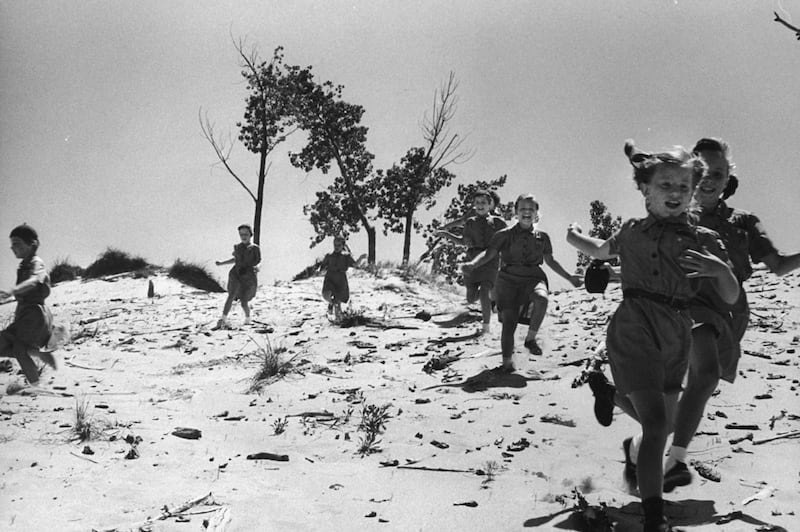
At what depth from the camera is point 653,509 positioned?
115 inches

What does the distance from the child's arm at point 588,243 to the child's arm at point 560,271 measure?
2949 mm

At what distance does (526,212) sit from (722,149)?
303 centimetres

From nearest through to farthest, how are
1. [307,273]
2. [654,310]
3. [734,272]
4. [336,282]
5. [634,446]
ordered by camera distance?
[654,310] → [634,446] → [734,272] → [336,282] → [307,273]

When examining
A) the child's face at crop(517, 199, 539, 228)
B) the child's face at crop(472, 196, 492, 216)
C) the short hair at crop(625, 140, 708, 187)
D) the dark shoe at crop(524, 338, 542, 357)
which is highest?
the child's face at crop(472, 196, 492, 216)

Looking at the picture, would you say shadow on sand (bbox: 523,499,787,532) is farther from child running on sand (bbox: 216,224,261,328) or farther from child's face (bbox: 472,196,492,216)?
child running on sand (bbox: 216,224,261,328)

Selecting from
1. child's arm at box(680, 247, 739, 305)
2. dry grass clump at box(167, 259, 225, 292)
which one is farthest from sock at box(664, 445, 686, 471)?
dry grass clump at box(167, 259, 225, 292)

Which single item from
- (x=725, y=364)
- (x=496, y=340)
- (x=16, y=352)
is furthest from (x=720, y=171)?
(x=16, y=352)

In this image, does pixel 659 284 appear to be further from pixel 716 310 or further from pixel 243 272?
pixel 243 272

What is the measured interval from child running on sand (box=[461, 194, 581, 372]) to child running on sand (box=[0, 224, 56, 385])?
4.52 meters

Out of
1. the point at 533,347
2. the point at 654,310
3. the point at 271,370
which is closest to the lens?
the point at 654,310

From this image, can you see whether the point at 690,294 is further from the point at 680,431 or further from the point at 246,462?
the point at 246,462

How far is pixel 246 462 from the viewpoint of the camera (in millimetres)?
4363

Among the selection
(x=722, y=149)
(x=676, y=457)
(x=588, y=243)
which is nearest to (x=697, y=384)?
(x=676, y=457)

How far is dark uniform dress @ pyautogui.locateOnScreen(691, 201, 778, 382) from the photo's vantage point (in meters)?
3.84
